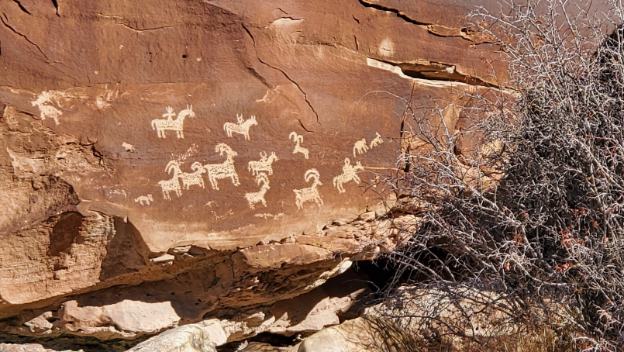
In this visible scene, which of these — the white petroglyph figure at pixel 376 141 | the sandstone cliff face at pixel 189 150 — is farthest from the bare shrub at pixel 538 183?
the sandstone cliff face at pixel 189 150

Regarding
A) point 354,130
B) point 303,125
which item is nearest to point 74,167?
point 303,125

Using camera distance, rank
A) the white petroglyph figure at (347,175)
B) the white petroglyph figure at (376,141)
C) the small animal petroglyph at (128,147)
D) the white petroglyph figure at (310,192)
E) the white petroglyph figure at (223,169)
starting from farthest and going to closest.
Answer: the white petroglyph figure at (376,141)
the white petroglyph figure at (347,175)
the white petroglyph figure at (310,192)
the white petroglyph figure at (223,169)
the small animal petroglyph at (128,147)

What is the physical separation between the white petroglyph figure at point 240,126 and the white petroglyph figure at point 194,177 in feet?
0.76

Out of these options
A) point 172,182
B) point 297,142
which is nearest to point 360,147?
point 297,142

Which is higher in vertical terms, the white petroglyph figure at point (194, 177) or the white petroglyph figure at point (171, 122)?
the white petroglyph figure at point (171, 122)

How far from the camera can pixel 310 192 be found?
414cm

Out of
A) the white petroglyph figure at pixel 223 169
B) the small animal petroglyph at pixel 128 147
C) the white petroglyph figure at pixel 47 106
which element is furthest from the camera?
the white petroglyph figure at pixel 223 169

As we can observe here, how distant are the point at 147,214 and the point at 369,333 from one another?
1.61 m

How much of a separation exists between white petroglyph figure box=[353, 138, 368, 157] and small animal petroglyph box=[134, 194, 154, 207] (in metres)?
1.13

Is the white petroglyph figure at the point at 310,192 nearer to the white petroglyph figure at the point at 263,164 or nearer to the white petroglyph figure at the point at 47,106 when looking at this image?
the white petroglyph figure at the point at 263,164

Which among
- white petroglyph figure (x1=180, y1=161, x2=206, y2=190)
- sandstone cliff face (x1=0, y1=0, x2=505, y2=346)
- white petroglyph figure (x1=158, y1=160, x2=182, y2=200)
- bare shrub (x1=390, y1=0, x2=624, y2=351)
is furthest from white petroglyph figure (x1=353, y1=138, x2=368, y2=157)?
white petroglyph figure (x1=158, y1=160, x2=182, y2=200)

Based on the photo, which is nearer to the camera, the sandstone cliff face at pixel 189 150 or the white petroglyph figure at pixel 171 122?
A: the sandstone cliff face at pixel 189 150

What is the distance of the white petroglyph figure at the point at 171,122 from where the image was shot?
12.8 feet

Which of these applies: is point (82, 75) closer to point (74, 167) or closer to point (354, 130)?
point (74, 167)
